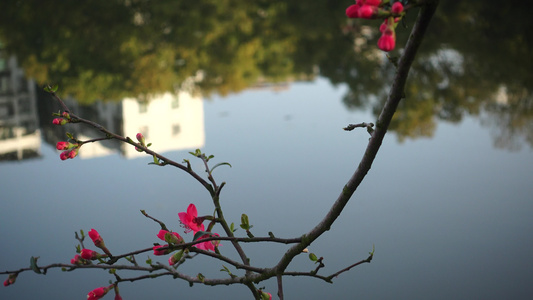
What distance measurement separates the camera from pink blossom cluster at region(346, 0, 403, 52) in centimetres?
51

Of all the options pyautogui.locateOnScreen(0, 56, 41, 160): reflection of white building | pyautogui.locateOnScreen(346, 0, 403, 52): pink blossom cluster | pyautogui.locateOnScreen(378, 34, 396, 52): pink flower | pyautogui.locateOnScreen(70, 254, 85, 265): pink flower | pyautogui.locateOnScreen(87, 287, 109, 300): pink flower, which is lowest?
pyautogui.locateOnScreen(87, 287, 109, 300): pink flower

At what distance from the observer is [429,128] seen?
10.5 feet

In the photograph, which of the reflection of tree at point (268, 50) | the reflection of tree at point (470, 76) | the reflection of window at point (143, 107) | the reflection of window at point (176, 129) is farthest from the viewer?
the reflection of tree at point (268, 50)

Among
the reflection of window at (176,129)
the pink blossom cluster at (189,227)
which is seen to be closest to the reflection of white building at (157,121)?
the reflection of window at (176,129)

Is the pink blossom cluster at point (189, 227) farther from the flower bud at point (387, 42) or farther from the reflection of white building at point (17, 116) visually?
the reflection of white building at point (17, 116)

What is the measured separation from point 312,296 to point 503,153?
5.32ft

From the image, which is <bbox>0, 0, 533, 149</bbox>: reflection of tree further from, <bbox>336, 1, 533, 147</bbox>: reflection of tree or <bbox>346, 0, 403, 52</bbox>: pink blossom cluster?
<bbox>346, 0, 403, 52</bbox>: pink blossom cluster

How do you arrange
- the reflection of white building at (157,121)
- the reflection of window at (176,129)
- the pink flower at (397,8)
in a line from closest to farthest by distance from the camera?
the pink flower at (397,8) < the reflection of window at (176,129) < the reflection of white building at (157,121)

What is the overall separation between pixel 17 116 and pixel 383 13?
3187 millimetres

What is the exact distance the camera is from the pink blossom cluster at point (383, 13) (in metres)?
0.51

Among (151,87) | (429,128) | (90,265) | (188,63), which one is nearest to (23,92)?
(151,87)

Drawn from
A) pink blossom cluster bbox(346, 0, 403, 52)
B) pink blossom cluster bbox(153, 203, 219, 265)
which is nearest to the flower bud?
pink blossom cluster bbox(346, 0, 403, 52)

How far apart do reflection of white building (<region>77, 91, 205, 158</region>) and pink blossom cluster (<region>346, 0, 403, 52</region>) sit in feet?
7.28

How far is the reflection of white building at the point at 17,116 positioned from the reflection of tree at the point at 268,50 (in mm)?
152
